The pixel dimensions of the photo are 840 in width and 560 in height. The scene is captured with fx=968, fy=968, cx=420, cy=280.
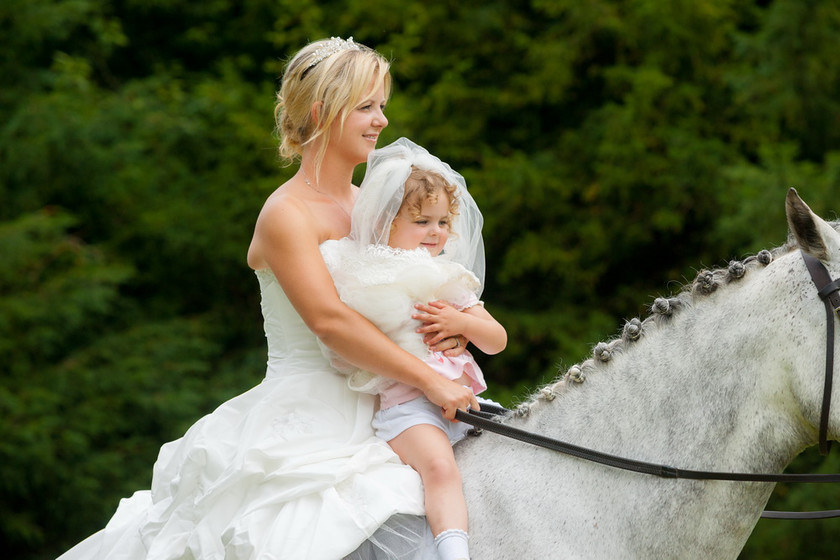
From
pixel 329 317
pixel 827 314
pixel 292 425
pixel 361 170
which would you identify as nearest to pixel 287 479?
pixel 292 425

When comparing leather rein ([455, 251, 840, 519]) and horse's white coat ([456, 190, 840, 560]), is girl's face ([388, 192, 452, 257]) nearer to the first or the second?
leather rein ([455, 251, 840, 519])

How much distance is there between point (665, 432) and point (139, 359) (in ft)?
Result: 24.0

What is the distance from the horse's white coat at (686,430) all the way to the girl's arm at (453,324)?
36 centimetres

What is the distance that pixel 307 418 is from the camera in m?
2.97

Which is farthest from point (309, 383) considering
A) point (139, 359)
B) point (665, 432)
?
point (139, 359)

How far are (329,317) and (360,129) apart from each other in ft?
2.25

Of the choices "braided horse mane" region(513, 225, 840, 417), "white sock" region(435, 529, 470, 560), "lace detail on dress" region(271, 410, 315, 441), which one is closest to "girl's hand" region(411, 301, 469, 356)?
"braided horse mane" region(513, 225, 840, 417)

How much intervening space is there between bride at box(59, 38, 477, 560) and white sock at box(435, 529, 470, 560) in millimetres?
75

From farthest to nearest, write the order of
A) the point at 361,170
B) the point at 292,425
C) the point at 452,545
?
the point at 361,170 < the point at 292,425 < the point at 452,545

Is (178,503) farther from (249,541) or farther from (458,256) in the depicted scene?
(458,256)

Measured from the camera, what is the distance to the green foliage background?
8.91 m

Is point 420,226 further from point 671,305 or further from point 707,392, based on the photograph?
point 707,392

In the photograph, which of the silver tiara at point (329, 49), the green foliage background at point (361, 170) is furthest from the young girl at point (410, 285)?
the green foliage background at point (361, 170)

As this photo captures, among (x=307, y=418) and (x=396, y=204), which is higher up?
(x=396, y=204)
